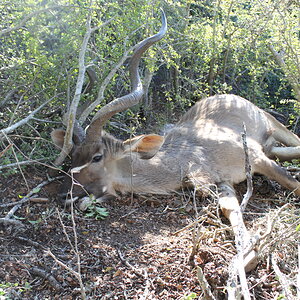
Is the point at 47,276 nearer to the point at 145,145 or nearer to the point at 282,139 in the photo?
the point at 145,145

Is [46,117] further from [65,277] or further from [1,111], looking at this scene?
[65,277]

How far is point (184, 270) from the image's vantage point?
3.25 metres

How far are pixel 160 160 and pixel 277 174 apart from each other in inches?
54.8

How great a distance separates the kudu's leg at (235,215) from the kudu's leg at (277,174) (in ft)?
1.70

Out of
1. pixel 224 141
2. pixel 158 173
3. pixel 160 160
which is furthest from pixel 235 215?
pixel 224 141

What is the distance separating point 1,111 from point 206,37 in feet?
10.5

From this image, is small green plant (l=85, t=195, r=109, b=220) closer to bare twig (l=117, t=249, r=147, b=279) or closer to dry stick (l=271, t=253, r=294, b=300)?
bare twig (l=117, t=249, r=147, b=279)

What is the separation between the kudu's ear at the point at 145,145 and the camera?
4938mm

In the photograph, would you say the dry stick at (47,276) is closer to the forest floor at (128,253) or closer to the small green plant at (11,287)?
the forest floor at (128,253)

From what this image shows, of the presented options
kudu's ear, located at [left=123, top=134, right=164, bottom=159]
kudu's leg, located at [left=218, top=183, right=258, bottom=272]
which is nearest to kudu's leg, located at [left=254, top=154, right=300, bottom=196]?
kudu's leg, located at [left=218, top=183, right=258, bottom=272]

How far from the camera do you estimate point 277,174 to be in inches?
203

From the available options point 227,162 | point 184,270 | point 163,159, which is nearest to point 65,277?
point 184,270

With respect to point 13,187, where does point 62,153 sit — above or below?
above

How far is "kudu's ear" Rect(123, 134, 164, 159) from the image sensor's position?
4.94 metres
